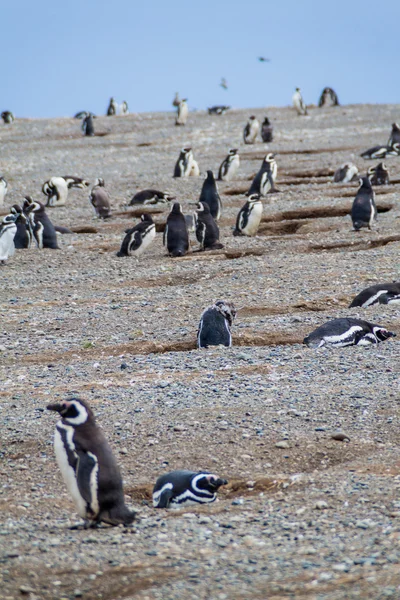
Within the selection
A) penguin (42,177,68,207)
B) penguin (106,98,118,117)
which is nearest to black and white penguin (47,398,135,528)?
penguin (42,177,68,207)

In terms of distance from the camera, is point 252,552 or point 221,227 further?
point 221,227

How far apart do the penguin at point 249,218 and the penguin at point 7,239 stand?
3.33 meters

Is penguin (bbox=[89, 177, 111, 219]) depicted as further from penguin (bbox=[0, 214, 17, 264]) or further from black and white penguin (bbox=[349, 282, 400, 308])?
black and white penguin (bbox=[349, 282, 400, 308])

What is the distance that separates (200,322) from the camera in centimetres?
805

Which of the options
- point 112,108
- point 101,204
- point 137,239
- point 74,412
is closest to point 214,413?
point 74,412

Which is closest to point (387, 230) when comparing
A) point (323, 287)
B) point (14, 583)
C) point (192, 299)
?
point (323, 287)

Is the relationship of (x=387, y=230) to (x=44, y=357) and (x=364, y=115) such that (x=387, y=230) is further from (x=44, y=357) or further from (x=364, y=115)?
(x=364, y=115)

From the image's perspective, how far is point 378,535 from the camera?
4145 millimetres

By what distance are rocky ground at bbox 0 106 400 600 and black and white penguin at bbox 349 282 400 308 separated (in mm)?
189

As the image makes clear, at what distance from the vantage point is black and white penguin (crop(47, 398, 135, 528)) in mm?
4379

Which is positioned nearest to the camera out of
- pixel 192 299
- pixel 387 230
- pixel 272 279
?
pixel 192 299

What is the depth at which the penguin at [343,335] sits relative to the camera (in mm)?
7641

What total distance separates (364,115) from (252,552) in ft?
96.4

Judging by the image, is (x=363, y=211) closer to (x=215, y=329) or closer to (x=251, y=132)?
(x=215, y=329)
